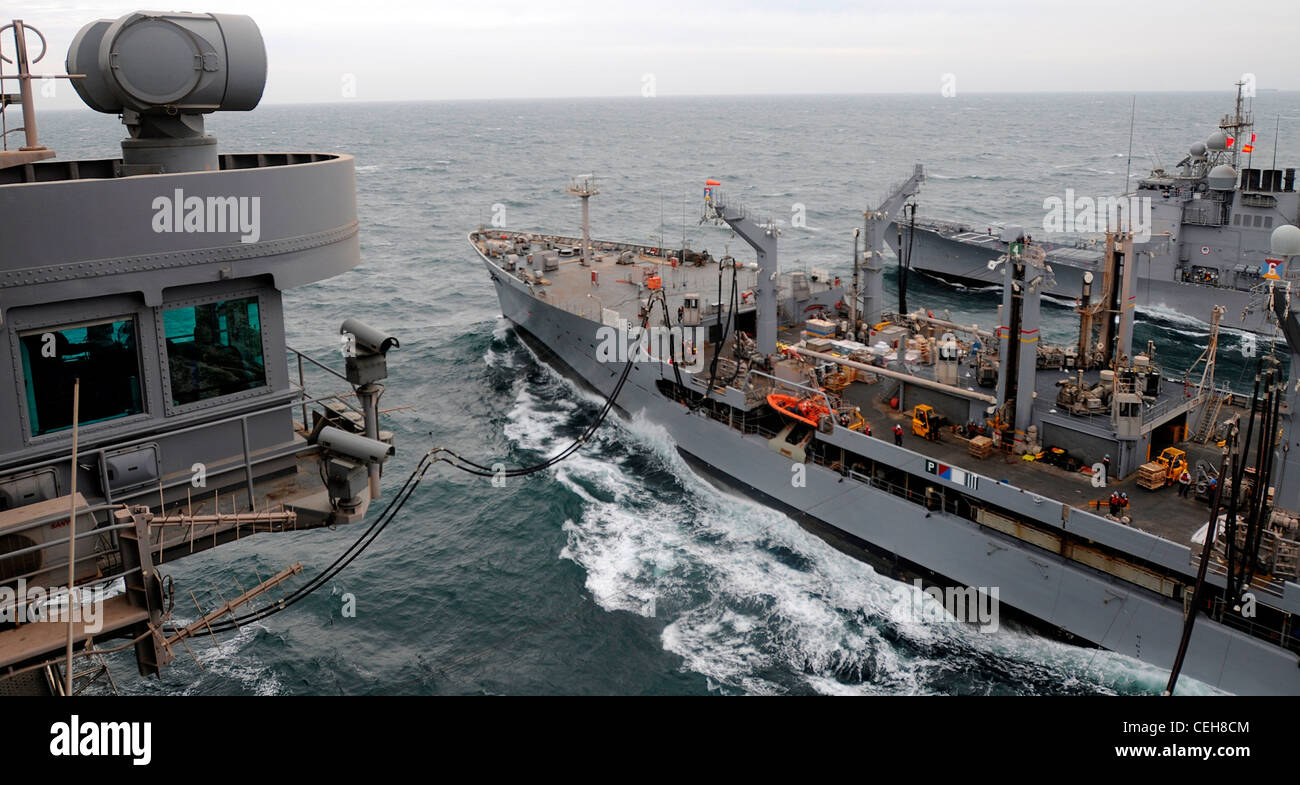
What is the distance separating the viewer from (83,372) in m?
13.2

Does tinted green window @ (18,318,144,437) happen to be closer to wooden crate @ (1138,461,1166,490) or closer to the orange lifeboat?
the orange lifeboat

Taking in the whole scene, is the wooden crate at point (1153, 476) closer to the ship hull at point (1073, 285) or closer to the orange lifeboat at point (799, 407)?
the orange lifeboat at point (799, 407)

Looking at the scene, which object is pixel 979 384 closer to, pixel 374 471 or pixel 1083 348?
pixel 1083 348

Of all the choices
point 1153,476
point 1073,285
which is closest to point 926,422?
point 1153,476

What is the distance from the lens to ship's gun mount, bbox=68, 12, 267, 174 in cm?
1355

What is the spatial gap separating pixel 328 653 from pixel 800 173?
113993 millimetres

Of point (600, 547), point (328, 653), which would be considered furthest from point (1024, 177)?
point (328, 653)

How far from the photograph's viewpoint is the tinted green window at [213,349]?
45.7 feet

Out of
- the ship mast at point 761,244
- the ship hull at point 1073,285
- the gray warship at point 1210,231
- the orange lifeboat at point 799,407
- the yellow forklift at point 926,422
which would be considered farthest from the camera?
the ship hull at point 1073,285

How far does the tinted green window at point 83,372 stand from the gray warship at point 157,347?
0.02 metres

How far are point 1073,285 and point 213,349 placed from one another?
57.3 meters

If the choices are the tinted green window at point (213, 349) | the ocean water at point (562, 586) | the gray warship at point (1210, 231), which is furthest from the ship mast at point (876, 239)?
the tinted green window at point (213, 349)

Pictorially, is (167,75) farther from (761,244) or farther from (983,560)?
(983,560)

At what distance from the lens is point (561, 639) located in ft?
81.0
